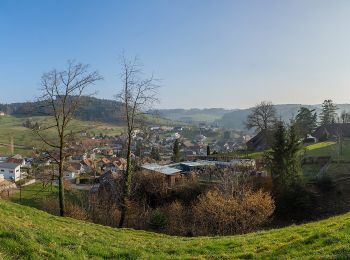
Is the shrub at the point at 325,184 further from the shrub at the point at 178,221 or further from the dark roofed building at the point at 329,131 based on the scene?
the dark roofed building at the point at 329,131

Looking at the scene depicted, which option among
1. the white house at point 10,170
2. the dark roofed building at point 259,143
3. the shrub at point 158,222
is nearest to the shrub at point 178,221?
the shrub at point 158,222

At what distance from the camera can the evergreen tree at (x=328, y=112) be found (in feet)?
281

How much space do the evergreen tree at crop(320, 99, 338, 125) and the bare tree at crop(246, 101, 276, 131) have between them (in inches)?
809

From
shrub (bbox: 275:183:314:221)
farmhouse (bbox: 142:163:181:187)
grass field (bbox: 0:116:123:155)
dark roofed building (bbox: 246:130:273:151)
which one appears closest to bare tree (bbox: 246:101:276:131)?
dark roofed building (bbox: 246:130:273:151)

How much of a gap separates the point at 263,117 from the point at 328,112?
77.3 ft

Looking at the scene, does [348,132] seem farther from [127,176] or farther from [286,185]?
[127,176]

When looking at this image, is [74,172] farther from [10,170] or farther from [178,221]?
[178,221]

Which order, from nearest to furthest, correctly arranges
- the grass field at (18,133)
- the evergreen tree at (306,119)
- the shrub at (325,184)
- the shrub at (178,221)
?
the shrub at (178,221)
the shrub at (325,184)
the evergreen tree at (306,119)
the grass field at (18,133)

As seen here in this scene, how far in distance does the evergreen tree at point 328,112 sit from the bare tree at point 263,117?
67.4 feet

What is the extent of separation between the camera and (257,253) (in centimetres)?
1081

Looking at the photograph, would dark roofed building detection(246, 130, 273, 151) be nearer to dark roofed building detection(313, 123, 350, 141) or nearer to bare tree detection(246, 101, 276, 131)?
bare tree detection(246, 101, 276, 131)

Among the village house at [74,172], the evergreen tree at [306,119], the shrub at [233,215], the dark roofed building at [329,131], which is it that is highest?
the evergreen tree at [306,119]

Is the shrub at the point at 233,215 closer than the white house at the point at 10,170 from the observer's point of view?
Yes

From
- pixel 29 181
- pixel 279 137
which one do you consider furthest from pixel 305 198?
pixel 29 181
